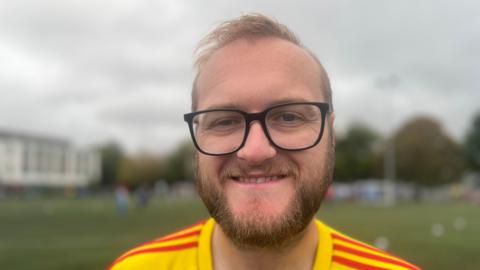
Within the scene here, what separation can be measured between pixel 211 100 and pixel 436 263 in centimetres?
889

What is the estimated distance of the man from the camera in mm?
1534

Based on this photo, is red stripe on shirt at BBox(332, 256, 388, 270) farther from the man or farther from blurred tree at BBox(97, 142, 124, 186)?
blurred tree at BBox(97, 142, 124, 186)

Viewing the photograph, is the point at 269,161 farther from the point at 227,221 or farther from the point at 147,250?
the point at 147,250

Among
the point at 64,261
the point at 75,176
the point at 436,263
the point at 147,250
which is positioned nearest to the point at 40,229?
the point at 64,261

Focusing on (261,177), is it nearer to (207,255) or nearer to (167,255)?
(207,255)

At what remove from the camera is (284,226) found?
1.52m

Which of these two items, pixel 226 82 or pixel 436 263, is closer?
pixel 226 82

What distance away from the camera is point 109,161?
109562 mm

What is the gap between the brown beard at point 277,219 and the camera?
152 cm

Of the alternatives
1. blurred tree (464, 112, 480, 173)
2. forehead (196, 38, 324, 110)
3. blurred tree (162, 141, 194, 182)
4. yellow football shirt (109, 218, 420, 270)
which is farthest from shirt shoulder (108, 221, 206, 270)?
blurred tree (162, 141, 194, 182)

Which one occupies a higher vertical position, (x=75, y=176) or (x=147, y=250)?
(x=147, y=250)

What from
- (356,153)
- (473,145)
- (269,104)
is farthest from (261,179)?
(473,145)

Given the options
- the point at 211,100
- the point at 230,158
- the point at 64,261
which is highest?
the point at 211,100

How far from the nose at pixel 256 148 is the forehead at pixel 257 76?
92 mm
